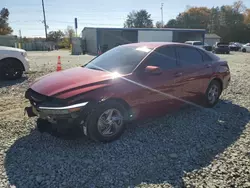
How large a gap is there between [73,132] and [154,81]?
1.65m

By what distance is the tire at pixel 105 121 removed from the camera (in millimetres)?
3354

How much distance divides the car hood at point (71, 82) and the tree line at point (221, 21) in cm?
6044

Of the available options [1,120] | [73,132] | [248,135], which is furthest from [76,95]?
[248,135]

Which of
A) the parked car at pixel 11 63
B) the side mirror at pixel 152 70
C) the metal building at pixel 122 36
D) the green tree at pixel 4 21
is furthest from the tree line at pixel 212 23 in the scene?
the side mirror at pixel 152 70

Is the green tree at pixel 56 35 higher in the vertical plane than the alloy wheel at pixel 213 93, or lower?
higher

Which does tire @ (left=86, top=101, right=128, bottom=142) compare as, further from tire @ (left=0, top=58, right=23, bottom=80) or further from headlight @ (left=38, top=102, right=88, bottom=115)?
tire @ (left=0, top=58, right=23, bottom=80)

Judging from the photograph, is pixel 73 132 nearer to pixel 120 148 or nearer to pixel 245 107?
pixel 120 148

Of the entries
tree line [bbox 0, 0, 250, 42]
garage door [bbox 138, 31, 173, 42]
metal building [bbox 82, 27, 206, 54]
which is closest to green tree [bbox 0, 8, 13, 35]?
tree line [bbox 0, 0, 250, 42]

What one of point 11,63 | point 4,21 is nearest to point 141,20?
point 4,21

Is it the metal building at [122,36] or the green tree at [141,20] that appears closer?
the metal building at [122,36]

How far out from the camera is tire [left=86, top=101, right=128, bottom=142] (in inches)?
132

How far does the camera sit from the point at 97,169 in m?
2.99

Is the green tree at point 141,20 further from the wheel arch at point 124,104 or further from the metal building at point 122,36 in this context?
the wheel arch at point 124,104

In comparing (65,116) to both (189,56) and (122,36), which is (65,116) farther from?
(122,36)
